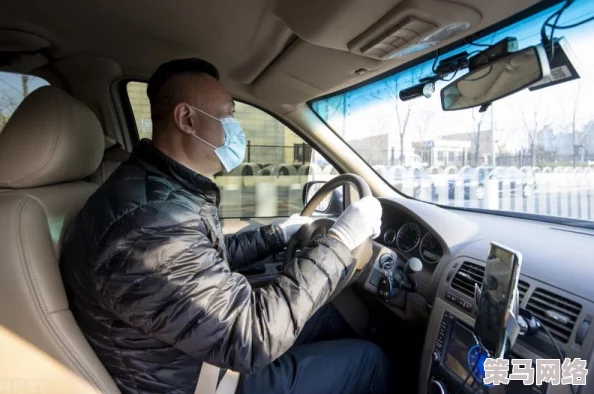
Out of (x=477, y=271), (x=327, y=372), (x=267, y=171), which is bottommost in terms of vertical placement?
(x=327, y=372)

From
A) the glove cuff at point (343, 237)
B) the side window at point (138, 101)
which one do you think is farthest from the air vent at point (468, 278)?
the side window at point (138, 101)

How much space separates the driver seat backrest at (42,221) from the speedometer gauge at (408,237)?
1545mm

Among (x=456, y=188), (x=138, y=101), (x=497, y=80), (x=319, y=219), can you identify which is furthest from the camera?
(x=138, y=101)

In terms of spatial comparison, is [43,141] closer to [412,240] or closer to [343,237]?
[343,237]

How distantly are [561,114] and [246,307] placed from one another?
1.72 meters

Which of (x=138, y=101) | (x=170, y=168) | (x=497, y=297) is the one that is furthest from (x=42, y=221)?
(x=138, y=101)

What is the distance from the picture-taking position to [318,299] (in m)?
1.22

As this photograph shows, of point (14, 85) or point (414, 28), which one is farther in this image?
point (14, 85)

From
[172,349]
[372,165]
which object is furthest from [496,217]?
[172,349]

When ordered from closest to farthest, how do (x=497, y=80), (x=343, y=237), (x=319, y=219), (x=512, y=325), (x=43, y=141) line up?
(x=512, y=325), (x=43, y=141), (x=343, y=237), (x=497, y=80), (x=319, y=219)

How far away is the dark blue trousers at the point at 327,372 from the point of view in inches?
58.2

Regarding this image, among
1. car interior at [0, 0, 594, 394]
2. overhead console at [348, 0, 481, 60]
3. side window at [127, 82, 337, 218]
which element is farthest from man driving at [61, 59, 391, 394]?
side window at [127, 82, 337, 218]

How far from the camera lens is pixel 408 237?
215 centimetres

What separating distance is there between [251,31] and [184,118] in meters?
0.74
